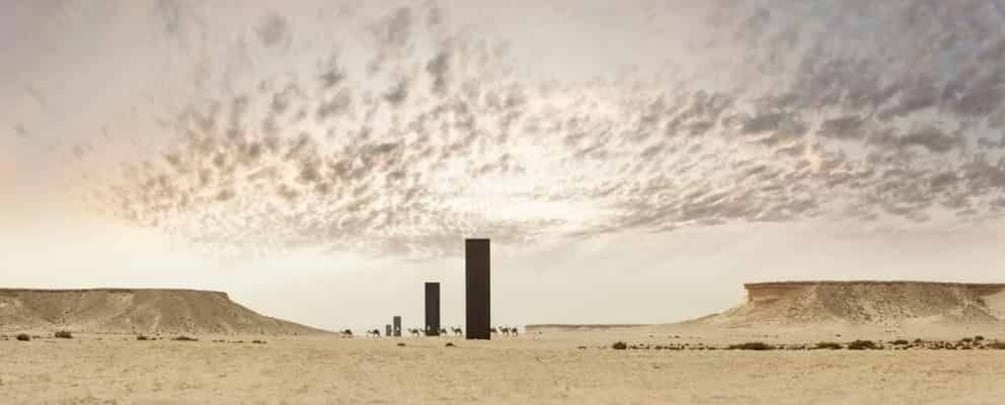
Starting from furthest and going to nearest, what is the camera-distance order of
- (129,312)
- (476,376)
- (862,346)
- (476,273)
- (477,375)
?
1. (129,312)
2. (476,273)
3. (862,346)
4. (477,375)
5. (476,376)

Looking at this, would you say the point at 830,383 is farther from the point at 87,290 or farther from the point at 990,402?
the point at 87,290

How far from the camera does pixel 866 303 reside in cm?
10406

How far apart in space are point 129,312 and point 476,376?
6976 cm

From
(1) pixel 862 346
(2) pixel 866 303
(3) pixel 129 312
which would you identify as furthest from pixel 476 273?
(2) pixel 866 303

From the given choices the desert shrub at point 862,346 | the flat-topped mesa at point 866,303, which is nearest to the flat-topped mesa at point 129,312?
the flat-topped mesa at point 866,303

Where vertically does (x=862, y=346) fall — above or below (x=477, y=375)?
above

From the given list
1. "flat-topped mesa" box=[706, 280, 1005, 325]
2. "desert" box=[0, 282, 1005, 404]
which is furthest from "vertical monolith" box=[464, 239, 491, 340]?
"flat-topped mesa" box=[706, 280, 1005, 325]

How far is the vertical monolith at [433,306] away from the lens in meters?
70.4

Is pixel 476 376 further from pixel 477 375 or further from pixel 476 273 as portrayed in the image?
pixel 476 273

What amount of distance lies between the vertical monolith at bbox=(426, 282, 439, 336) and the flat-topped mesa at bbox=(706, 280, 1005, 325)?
139 feet

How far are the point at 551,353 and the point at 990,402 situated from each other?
19495mm

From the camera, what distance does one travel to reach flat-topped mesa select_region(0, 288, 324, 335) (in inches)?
3388

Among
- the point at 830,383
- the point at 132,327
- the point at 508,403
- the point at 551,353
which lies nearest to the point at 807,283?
the point at 132,327

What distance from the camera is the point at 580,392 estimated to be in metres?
22.9
